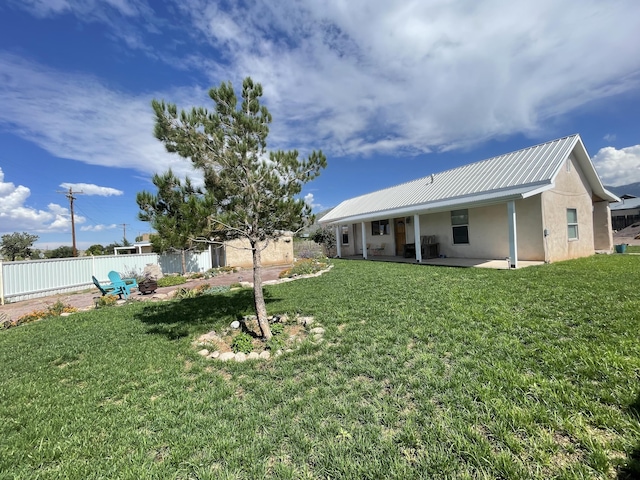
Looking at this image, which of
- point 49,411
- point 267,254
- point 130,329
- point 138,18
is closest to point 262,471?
point 49,411

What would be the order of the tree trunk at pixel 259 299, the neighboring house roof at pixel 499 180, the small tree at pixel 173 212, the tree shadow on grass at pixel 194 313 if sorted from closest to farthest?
the small tree at pixel 173 212 → the tree trunk at pixel 259 299 → the tree shadow on grass at pixel 194 313 → the neighboring house roof at pixel 499 180

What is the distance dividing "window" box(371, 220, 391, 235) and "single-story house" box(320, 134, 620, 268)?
115 cm

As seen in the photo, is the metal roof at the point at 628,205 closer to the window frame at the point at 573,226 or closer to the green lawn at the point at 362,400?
the window frame at the point at 573,226

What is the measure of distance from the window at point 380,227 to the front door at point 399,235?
612mm

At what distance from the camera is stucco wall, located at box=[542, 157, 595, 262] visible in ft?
37.8

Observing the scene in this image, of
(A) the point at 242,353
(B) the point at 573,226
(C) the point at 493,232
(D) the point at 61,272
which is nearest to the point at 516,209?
(C) the point at 493,232

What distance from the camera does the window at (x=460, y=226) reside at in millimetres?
13945

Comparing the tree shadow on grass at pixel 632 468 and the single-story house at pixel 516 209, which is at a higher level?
the single-story house at pixel 516 209

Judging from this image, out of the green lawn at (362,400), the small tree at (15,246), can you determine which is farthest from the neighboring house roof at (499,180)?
the small tree at (15,246)

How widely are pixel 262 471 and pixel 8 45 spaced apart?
1260 centimetres

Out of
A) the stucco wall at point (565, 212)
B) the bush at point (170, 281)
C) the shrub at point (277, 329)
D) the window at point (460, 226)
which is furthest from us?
the window at point (460, 226)

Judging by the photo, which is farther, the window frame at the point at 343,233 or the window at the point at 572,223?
the window frame at the point at 343,233

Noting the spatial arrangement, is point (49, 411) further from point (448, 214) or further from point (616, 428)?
point (448, 214)

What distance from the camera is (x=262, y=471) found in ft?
7.26
